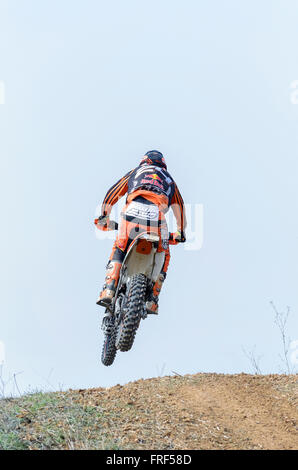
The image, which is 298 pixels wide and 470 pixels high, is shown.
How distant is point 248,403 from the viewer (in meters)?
6.99

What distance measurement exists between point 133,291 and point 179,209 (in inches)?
82.5

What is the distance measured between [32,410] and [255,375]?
3.83 meters

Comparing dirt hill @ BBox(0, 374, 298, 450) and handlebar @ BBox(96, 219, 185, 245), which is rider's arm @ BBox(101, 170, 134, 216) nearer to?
handlebar @ BBox(96, 219, 185, 245)

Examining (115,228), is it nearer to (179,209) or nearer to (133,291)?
(179,209)

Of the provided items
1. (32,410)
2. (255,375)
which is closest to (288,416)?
(255,375)

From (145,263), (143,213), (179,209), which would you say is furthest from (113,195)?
(145,263)

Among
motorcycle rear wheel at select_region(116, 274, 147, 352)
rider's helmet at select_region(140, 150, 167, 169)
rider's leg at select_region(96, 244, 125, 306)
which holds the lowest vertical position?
motorcycle rear wheel at select_region(116, 274, 147, 352)

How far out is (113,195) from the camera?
868cm

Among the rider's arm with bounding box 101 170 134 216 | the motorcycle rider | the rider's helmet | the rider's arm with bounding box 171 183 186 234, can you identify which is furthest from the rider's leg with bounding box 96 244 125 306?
the rider's helmet

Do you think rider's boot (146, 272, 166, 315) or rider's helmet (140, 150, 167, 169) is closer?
rider's boot (146, 272, 166, 315)

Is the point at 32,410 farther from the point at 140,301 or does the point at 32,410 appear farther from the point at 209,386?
the point at 209,386

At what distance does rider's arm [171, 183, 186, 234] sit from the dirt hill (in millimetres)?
2527

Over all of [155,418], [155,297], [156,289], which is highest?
[156,289]

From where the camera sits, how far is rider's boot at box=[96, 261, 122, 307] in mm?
7645
